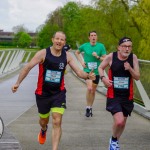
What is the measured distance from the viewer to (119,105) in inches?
242

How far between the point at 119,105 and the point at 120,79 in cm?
36

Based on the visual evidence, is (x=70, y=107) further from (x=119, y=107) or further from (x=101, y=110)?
(x=119, y=107)

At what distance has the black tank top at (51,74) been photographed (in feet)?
19.9

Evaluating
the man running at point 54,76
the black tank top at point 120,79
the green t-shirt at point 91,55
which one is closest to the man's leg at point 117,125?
the black tank top at point 120,79

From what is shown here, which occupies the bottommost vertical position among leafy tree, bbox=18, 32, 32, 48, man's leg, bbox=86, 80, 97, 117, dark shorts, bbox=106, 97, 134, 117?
man's leg, bbox=86, 80, 97, 117

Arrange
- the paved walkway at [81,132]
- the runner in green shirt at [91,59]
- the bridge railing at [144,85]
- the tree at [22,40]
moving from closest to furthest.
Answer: the paved walkway at [81,132]
the runner in green shirt at [91,59]
the bridge railing at [144,85]
the tree at [22,40]

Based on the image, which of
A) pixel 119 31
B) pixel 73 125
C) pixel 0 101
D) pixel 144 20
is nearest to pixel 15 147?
pixel 73 125

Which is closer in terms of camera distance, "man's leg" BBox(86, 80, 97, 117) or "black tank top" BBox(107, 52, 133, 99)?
"black tank top" BBox(107, 52, 133, 99)

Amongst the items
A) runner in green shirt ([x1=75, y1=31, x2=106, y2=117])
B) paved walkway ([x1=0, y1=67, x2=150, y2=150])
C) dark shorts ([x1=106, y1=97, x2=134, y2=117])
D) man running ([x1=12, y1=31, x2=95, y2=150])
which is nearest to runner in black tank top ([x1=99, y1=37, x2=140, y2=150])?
dark shorts ([x1=106, y1=97, x2=134, y2=117])

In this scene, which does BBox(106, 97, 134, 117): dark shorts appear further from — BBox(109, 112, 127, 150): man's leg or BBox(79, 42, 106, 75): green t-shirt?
BBox(79, 42, 106, 75): green t-shirt

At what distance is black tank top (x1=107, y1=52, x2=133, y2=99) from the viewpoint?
240 inches

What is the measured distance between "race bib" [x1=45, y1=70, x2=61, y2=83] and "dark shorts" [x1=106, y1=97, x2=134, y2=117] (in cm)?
80

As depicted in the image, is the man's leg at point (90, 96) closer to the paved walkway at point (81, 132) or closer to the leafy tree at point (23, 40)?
the paved walkway at point (81, 132)

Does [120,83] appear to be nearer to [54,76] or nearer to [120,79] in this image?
[120,79]
